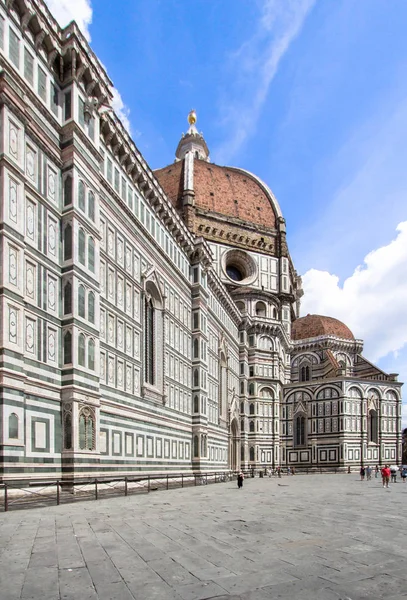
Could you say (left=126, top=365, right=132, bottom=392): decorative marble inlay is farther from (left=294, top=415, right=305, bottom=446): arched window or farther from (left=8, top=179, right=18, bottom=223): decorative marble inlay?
(left=294, top=415, right=305, bottom=446): arched window

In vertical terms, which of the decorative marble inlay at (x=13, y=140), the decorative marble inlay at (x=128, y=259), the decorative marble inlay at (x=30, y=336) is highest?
the decorative marble inlay at (x=13, y=140)

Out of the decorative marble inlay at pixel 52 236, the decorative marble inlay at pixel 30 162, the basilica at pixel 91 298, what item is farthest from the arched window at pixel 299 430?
the decorative marble inlay at pixel 30 162

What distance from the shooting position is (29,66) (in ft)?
71.4

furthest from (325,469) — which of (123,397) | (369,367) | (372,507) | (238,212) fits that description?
(372,507)

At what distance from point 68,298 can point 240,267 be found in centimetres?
5516

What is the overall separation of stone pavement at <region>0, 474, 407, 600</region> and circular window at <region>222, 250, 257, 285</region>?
198 feet

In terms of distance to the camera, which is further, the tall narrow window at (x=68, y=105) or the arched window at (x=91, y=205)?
the arched window at (x=91, y=205)

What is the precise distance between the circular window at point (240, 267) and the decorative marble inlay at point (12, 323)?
55209 mm

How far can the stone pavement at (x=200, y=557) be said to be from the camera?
22.4 ft

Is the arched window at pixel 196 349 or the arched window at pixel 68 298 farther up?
the arched window at pixel 68 298

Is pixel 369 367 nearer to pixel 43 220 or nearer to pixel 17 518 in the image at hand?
pixel 43 220

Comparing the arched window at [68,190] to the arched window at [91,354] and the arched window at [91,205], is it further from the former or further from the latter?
the arched window at [91,354]

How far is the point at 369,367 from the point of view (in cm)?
7969

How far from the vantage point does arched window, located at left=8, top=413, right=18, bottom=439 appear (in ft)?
60.2
